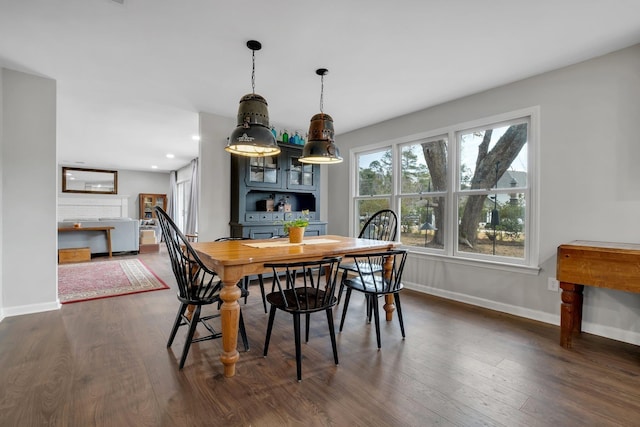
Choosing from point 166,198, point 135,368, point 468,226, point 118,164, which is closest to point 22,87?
point 135,368

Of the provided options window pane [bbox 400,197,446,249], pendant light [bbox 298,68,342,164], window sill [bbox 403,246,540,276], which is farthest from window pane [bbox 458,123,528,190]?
pendant light [bbox 298,68,342,164]

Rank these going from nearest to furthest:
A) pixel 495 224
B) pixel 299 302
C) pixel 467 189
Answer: pixel 299 302
pixel 495 224
pixel 467 189

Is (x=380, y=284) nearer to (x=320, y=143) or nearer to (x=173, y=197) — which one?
(x=320, y=143)

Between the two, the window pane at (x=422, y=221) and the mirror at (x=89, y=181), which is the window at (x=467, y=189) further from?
the mirror at (x=89, y=181)

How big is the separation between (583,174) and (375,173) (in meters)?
2.49

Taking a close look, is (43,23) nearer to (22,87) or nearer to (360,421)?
(22,87)

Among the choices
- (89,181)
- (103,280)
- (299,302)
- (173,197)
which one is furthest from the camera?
(173,197)

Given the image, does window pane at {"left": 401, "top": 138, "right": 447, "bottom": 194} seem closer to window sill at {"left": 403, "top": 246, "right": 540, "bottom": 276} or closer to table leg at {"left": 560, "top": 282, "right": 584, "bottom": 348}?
window sill at {"left": 403, "top": 246, "right": 540, "bottom": 276}

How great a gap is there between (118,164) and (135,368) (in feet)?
26.7

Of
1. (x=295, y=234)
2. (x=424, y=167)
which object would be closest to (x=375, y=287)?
(x=295, y=234)

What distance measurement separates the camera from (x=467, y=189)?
3479 millimetres

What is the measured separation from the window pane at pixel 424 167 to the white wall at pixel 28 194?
4.08m

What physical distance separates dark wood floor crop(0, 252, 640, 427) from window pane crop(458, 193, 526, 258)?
82cm

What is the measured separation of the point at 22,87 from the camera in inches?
113
